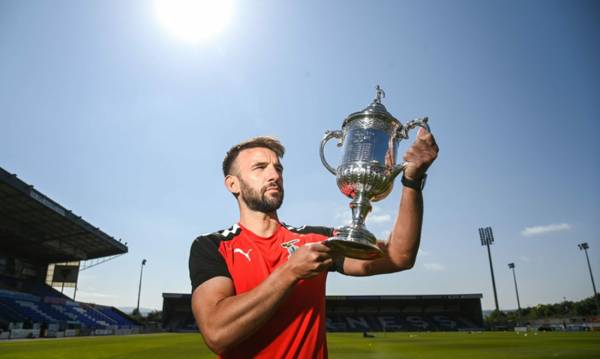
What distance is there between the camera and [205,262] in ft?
6.93

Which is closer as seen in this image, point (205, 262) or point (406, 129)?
point (205, 262)

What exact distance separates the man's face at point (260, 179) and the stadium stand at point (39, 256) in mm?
27145

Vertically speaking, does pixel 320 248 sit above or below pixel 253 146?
below

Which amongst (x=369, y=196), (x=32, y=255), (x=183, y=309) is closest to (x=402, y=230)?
(x=369, y=196)

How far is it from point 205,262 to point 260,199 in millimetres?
526

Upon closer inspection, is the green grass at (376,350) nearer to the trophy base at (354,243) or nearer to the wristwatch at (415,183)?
the wristwatch at (415,183)

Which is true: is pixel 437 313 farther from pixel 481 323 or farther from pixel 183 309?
pixel 183 309

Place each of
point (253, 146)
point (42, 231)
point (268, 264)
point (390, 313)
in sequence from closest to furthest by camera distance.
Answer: point (268, 264)
point (253, 146)
point (42, 231)
point (390, 313)

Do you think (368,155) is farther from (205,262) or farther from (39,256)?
(39,256)

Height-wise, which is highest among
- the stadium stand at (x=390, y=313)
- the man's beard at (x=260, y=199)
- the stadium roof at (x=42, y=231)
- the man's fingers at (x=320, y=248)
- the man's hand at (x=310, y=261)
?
the stadium roof at (x=42, y=231)

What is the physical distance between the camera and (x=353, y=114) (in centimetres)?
245

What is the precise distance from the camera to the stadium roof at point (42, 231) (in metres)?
25.4

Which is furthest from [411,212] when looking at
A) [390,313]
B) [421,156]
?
[390,313]

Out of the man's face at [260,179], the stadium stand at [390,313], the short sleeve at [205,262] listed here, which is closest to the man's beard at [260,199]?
the man's face at [260,179]
